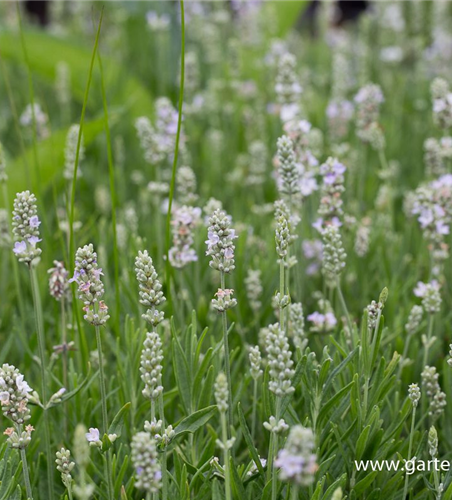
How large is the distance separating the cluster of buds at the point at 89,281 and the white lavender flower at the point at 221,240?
0.20 m

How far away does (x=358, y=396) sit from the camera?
4.80 feet

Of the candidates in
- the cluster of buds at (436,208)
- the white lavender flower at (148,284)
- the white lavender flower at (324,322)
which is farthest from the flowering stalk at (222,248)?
the cluster of buds at (436,208)

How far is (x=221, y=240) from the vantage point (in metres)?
1.29

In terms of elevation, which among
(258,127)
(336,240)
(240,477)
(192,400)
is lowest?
(240,477)

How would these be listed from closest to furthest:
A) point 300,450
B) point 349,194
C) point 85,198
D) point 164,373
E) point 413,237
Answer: point 300,450 < point 164,373 < point 413,237 < point 349,194 < point 85,198

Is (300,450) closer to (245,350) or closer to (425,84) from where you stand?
(245,350)

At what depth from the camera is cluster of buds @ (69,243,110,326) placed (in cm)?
124

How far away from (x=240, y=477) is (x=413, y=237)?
1.49 meters

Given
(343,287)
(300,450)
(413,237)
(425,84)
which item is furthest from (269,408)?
(425,84)

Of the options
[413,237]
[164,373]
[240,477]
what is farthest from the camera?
[413,237]

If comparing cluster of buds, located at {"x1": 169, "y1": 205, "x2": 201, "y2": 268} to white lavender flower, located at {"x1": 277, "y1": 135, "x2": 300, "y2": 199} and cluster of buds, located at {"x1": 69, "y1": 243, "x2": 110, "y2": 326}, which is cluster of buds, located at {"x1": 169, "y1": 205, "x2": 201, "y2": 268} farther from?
cluster of buds, located at {"x1": 69, "y1": 243, "x2": 110, "y2": 326}

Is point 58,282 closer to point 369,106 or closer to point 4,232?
point 4,232

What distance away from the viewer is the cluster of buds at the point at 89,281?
1.24 meters

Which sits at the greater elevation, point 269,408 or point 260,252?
point 260,252
